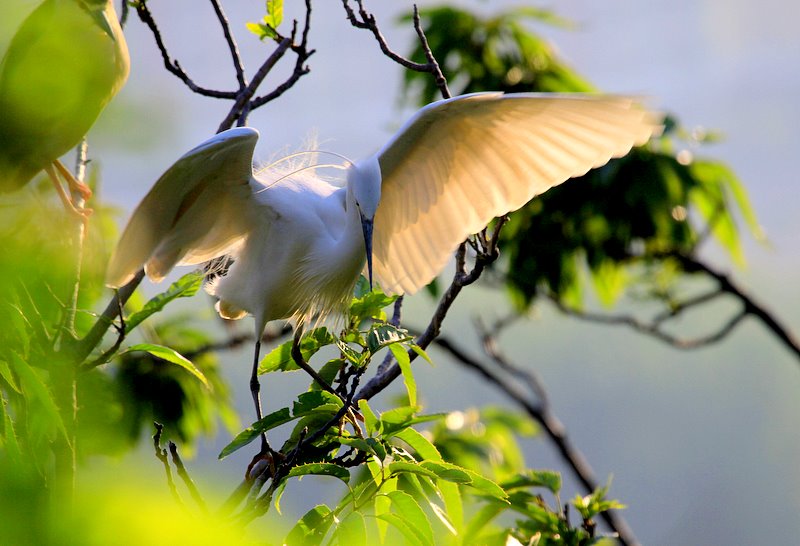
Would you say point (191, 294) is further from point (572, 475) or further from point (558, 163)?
point (572, 475)

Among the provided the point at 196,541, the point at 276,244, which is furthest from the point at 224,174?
the point at 196,541

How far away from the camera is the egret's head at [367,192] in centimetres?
154

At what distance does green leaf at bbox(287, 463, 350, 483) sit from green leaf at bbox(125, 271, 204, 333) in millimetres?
368

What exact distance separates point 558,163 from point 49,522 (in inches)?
55.9

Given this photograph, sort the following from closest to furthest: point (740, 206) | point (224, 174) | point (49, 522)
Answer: point (49, 522) → point (224, 174) → point (740, 206)

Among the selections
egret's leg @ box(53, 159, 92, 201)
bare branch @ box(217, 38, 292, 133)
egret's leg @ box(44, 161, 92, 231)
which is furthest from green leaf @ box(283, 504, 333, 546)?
bare branch @ box(217, 38, 292, 133)

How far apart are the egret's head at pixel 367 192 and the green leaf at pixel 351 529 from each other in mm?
611

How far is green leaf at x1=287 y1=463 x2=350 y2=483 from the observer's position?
1033mm

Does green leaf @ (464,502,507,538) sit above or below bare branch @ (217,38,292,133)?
below

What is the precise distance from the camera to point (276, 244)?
1854mm

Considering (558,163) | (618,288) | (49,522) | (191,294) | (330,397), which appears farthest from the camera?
(618,288)

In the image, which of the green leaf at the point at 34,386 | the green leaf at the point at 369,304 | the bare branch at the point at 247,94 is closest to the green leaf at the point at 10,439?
the green leaf at the point at 34,386

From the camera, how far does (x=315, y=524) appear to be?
103 centimetres

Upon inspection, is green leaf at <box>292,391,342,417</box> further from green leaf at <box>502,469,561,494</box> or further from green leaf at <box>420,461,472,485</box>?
green leaf at <box>502,469,561,494</box>
